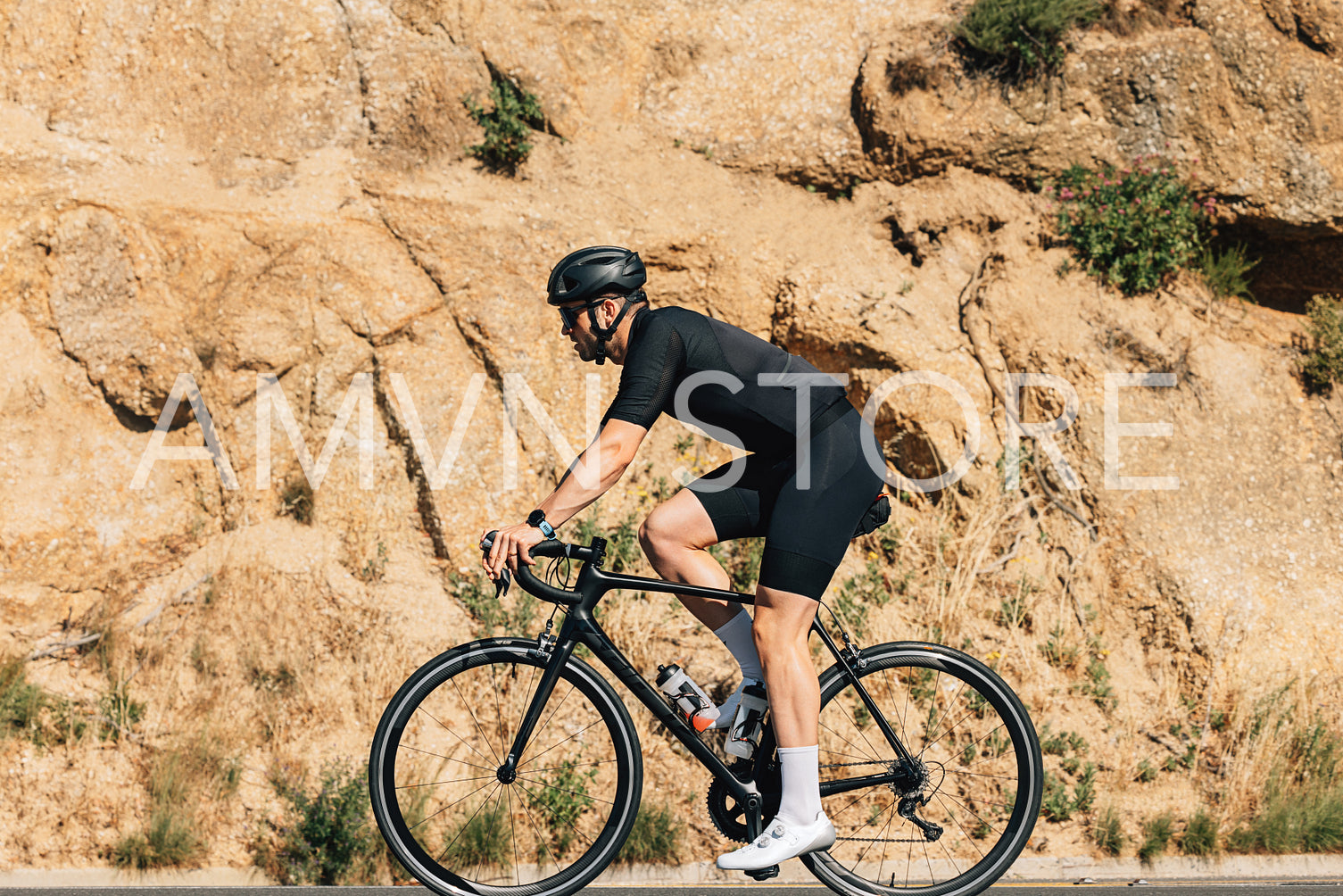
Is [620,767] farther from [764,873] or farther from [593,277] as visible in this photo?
[593,277]

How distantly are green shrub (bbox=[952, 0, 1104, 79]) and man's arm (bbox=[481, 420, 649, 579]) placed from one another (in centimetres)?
649

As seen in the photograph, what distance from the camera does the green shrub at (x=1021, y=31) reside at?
8422mm

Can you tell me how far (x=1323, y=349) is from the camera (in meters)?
7.91

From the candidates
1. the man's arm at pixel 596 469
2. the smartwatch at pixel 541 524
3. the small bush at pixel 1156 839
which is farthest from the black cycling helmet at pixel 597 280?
the small bush at pixel 1156 839

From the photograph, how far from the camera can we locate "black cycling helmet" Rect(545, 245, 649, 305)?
3789mm

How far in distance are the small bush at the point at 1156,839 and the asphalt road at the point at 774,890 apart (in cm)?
18

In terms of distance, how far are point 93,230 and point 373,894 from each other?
17.4ft

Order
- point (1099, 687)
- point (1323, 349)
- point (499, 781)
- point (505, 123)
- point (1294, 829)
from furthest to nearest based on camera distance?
point (505, 123)
point (1323, 349)
point (1099, 687)
point (1294, 829)
point (499, 781)

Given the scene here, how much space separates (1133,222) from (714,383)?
596cm

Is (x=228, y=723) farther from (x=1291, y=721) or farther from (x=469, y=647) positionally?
(x=1291, y=721)

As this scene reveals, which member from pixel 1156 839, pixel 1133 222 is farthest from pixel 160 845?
pixel 1133 222

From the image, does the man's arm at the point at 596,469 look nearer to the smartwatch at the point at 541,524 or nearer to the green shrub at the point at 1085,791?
the smartwatch at the point at 541,524

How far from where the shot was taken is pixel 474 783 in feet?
18.9

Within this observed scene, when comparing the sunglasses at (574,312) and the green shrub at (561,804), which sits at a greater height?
the sunglasses at (574,312)
